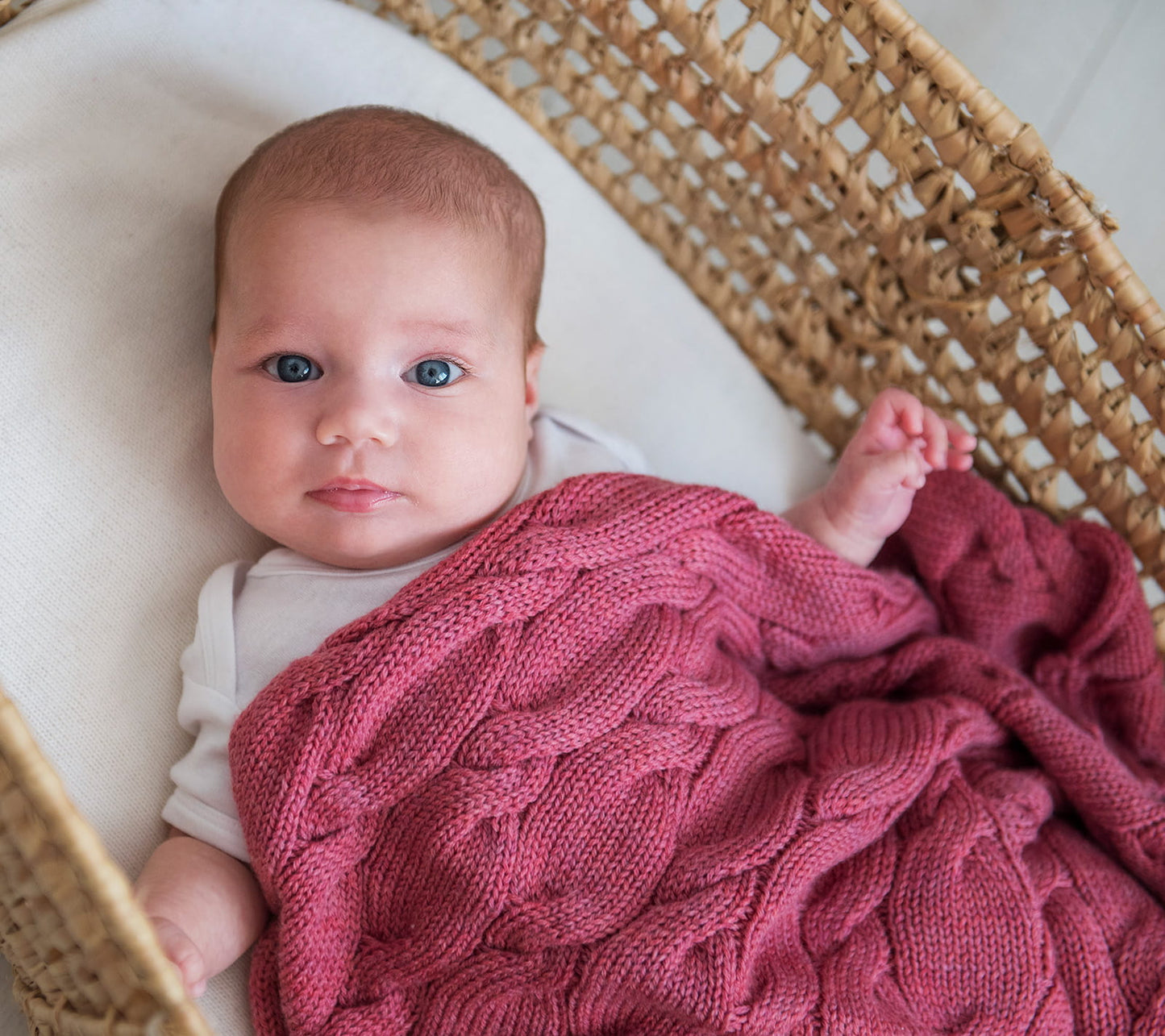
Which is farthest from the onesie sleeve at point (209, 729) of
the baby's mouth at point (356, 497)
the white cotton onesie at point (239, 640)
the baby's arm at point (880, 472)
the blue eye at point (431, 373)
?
the baby's arm at point (880, 472)

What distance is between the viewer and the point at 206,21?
1068 mm

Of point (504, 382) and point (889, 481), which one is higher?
point (889, 481)

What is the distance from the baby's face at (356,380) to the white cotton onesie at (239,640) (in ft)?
0.12

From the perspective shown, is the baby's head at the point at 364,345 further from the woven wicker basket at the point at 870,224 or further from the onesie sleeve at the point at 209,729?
the woven wicker basket at the point at 870,224

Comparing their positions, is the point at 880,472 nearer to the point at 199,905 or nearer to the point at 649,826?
the point at 649,826

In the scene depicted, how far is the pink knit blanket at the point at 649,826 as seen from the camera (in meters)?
0.77

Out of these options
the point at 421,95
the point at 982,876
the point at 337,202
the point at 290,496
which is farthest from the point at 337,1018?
the point at 421,95

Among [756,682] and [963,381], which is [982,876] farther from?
[963,381]

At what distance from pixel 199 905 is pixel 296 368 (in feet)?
1.35

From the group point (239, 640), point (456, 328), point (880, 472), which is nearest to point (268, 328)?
point (456, 328)

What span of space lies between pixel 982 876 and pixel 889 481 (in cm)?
35

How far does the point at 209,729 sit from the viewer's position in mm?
878

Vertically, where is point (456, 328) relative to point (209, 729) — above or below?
above

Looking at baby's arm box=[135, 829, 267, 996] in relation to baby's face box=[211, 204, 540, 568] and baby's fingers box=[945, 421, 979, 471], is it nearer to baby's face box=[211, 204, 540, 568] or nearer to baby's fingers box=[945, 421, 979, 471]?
baby's face box=[211, 204, 540, 568]
